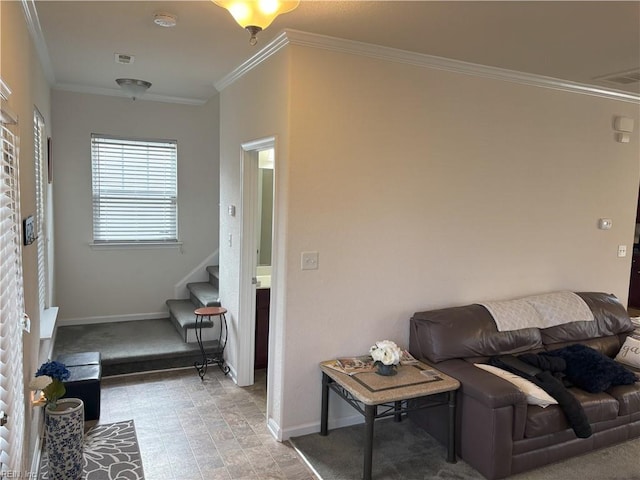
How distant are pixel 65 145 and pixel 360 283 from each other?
3.55 meters

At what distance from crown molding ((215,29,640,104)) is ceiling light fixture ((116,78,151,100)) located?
0.71 meters

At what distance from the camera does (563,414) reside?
9.76 feet

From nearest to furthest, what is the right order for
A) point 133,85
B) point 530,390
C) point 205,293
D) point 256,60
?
1. point 530,390
2. point 256,60
3. point 133,85
4. point 205,293

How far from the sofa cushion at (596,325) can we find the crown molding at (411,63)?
68.8 inches

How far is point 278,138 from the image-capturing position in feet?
10.3

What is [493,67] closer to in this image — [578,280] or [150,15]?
[578,280]

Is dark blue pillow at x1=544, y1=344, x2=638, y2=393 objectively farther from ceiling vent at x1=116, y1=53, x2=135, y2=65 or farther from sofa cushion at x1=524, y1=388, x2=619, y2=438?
ceiling vent at x1=116, y1=53, x2=135, y2=65

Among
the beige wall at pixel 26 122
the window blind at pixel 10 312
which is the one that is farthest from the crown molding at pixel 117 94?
the window blind at pixel 10 312

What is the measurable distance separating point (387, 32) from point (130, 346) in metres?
3.50

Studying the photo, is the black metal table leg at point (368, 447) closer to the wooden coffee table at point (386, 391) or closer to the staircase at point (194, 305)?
the wooden coffee table at point (386, 391)

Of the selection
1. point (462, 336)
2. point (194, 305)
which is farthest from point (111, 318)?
point (462, 336)

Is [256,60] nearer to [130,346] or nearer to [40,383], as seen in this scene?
[40,383]

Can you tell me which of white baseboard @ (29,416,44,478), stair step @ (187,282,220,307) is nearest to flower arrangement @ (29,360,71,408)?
white baseboard @ (29,416,44,478)

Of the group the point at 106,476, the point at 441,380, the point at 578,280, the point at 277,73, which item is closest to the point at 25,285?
the point at 106,476
